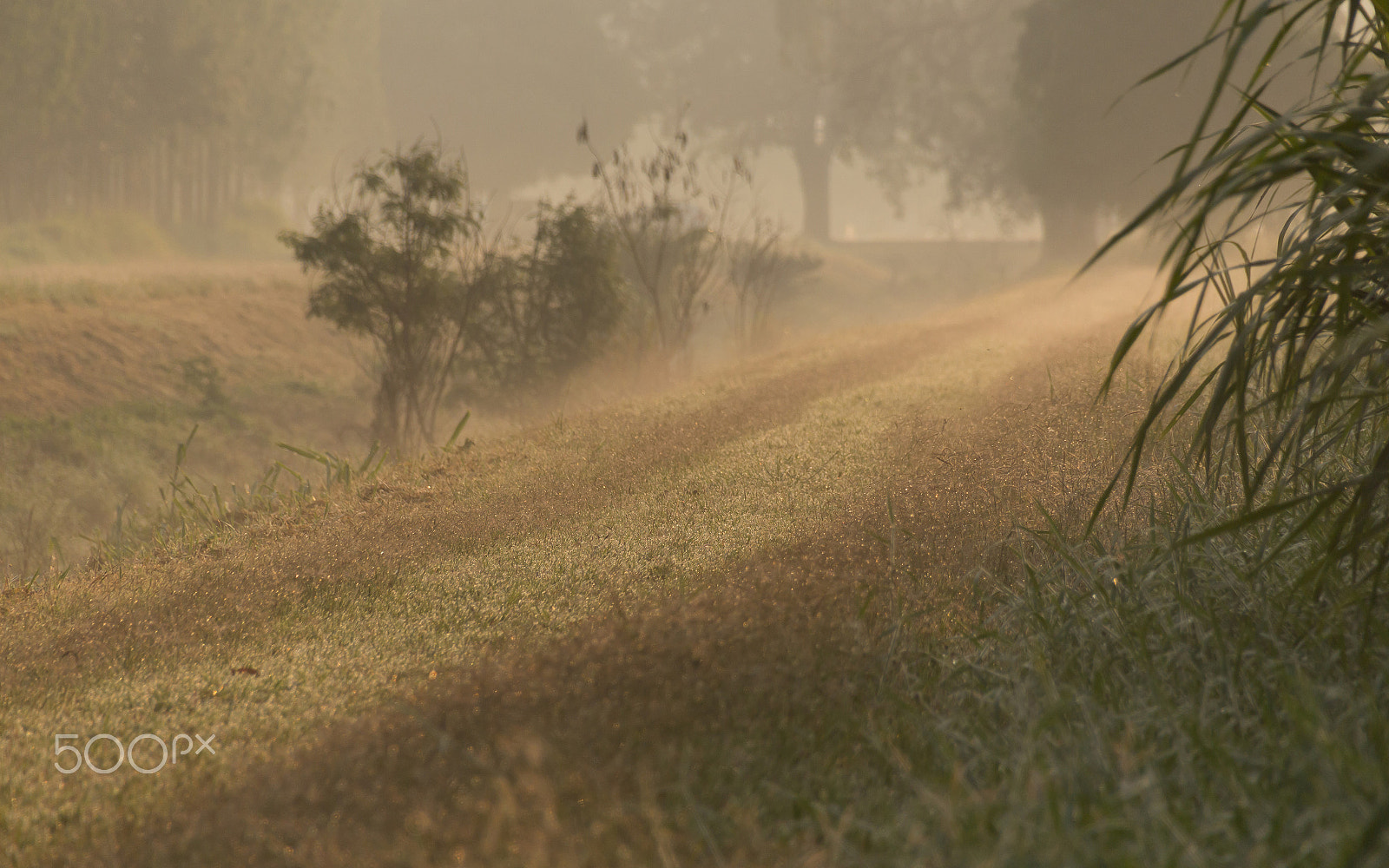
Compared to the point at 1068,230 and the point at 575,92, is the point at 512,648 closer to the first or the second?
the point at 1068,230

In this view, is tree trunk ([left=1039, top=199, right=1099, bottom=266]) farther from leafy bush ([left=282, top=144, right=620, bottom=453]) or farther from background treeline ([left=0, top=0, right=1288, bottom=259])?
leafy bush ([left=282, top=144, right=620, bottom=453])

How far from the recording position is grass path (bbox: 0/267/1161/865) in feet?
5.55

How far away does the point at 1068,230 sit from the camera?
1041 inches

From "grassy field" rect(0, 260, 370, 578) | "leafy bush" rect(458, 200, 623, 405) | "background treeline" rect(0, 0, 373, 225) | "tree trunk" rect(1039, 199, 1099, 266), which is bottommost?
"grassy field" rect(0, 260, 370, 578)

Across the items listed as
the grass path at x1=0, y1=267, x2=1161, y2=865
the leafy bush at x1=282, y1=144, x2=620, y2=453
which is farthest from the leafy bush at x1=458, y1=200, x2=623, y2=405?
the grass path at x1=0, y1=267, x2=1161, y2=865

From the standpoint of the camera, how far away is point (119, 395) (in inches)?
484

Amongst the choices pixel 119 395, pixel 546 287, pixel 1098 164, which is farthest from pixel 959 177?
pixel 119 395

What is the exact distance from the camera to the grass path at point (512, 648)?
5.55ft

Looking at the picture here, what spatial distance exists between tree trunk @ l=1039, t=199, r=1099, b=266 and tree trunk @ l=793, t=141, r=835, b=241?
18.2 m

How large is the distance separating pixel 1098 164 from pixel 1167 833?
24.9m

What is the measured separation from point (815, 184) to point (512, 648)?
147 feet

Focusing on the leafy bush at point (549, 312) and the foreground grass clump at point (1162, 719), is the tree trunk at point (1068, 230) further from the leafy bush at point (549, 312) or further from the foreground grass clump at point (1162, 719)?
the foreground grass clump at point (1162, 719)

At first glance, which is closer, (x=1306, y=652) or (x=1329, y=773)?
(x=1329, y=773)

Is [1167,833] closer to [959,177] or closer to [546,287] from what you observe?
[546,287]
